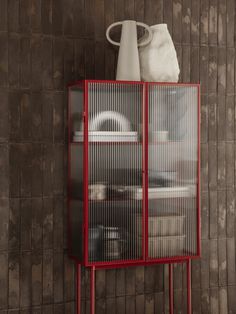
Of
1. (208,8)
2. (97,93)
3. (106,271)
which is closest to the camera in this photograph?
(97,93)

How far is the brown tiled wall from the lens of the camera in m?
3.82

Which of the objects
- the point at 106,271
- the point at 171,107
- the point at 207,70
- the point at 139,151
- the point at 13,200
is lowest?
the point at 106,271

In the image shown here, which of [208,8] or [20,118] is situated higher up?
[208,8]

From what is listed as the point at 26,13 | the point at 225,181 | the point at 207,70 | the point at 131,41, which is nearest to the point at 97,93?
the point at 131,41

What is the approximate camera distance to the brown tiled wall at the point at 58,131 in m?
3.82

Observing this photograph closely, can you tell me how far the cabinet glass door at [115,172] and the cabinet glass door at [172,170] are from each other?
0.29 ft

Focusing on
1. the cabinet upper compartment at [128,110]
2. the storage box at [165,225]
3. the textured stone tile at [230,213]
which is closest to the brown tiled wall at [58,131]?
the textured stone tile at [230,213]

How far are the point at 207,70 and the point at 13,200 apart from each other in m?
1.72

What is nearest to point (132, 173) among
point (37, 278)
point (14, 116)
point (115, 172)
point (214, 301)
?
point (115, 172)

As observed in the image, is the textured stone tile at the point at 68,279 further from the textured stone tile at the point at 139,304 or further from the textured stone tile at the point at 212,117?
the textured stone tile at the point at 212,117

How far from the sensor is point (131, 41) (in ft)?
12.6

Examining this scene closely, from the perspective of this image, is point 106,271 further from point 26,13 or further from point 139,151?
point 26,13

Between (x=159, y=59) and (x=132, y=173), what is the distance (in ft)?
2.51

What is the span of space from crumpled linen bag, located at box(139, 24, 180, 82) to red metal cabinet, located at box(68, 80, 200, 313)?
8 cm
